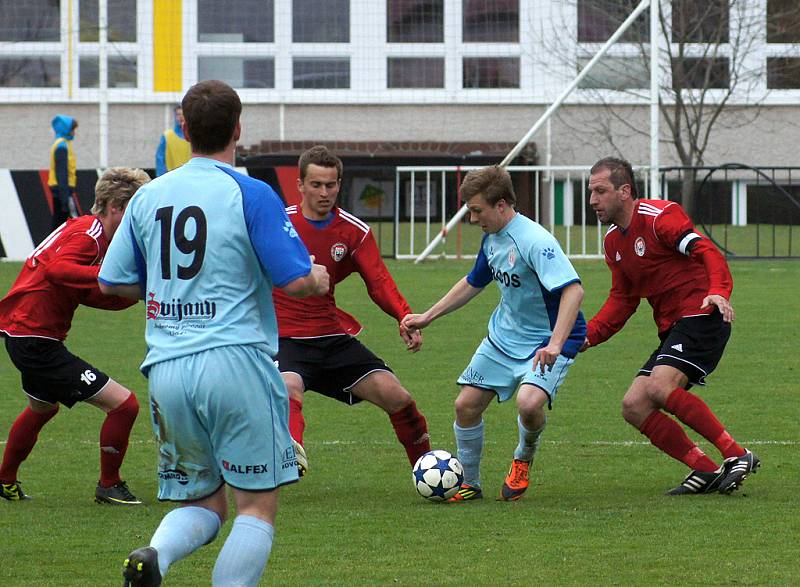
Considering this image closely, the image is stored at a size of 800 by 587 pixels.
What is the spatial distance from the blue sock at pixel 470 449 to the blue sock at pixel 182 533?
259 cm

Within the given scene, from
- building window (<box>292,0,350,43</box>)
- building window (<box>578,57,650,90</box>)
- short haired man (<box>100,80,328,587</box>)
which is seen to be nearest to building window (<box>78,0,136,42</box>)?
building window (<box>292,0,350,43</box>)

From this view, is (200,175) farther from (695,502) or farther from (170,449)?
(695,502)

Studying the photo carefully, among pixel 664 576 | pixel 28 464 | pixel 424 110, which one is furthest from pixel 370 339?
pixel 424 110

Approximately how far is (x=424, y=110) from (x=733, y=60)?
225 inches

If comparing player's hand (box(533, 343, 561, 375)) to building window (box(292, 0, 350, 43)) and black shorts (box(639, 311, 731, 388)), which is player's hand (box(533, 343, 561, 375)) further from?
building window (box(292, 0, 350, 43))

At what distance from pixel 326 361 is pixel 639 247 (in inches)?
63.5

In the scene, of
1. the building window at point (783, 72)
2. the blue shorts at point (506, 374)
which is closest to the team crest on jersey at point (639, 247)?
the blue shorts at point (506, 374)

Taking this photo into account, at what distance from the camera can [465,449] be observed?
6.59m

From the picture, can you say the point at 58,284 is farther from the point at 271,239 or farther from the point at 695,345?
the point at 695,345

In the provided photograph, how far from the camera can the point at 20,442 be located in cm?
645

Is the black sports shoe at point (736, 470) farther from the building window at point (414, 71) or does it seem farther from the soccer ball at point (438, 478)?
the building window at point (414, 71)

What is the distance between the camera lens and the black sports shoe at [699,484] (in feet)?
21.1

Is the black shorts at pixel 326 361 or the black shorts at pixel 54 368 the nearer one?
the black shorts at pixel 54 368

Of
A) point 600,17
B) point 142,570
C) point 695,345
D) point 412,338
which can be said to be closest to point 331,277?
point 412,338
